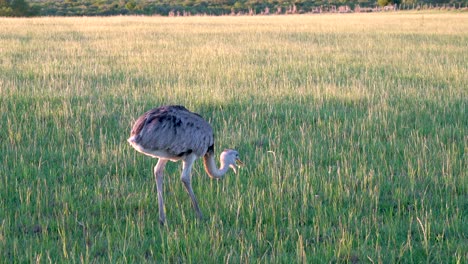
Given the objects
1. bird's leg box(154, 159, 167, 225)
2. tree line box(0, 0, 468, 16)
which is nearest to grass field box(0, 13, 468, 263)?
bird's leg box(154, 159, 167, 225)

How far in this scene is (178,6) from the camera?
219 ft

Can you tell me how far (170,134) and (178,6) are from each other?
6283cm

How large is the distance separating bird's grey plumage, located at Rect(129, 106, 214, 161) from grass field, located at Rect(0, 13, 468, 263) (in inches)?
21.5

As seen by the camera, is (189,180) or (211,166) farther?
(211,166)

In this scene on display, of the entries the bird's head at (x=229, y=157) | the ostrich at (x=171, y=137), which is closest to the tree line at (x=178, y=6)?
the bird's head at (x=229, y=157)

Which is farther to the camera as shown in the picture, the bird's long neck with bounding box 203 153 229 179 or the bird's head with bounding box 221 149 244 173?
the bird's head with bounding box 221 149 244 173

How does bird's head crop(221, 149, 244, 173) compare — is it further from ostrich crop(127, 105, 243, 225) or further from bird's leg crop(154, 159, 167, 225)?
bird's leg crop(154, 159, 167, 225)

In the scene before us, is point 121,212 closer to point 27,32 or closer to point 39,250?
point 39,250

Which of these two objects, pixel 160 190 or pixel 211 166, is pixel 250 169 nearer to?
pixel 211 166

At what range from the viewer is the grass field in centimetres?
492

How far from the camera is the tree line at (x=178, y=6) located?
55650mm

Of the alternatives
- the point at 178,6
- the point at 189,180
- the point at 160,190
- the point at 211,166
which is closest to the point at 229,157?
the point at 211,166

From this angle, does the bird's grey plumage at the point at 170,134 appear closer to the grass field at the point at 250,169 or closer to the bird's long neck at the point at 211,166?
the bird's long neck at the point at 211,166

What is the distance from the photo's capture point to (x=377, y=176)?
6641 millimetres
